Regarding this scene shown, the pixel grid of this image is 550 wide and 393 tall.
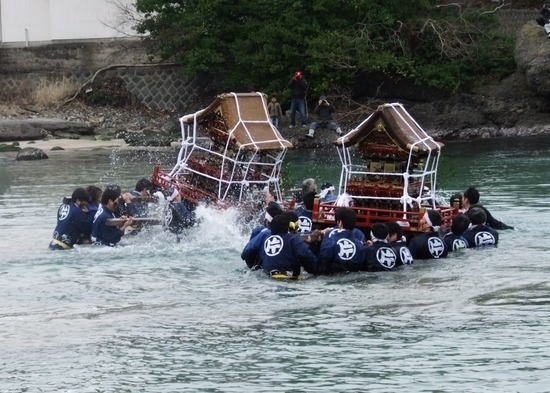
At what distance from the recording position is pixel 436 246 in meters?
14.7

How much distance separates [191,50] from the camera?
111 feet

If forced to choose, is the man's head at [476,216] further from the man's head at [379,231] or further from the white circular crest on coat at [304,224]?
the white circular crest on coat at [304,224]

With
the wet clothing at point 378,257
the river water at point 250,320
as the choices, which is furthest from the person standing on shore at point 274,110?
the wet clothing at point 378,257

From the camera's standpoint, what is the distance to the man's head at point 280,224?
13.5 meters

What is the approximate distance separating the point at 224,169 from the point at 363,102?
56.8 ft

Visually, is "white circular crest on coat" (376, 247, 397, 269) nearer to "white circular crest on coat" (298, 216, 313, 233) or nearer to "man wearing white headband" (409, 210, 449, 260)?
"man wearing white headband" (409, 210, 449, 260)

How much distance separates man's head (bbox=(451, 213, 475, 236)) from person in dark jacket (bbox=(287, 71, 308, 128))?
16093 millimetres

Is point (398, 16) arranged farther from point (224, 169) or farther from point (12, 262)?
point (12, 262)

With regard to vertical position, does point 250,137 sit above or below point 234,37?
below

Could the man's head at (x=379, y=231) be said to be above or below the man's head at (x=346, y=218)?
below

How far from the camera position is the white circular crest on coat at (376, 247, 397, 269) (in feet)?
46.0

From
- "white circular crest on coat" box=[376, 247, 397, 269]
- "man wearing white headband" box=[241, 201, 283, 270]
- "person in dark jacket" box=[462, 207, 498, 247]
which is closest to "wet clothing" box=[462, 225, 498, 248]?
"person in dark jacket" box=[462, 207, 498, 247]

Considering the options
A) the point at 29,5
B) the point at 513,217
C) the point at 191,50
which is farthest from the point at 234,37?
the point at 513,217

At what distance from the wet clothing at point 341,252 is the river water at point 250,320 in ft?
0.56
